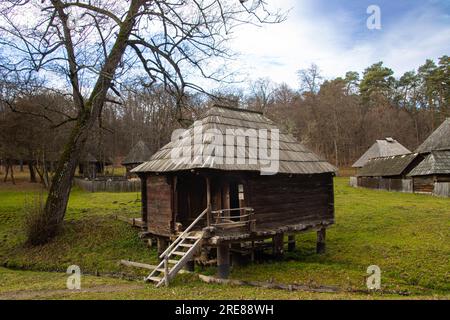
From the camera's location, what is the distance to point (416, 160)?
33.0 metres

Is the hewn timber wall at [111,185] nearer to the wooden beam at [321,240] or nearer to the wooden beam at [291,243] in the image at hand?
the wooden beam at [291,243]

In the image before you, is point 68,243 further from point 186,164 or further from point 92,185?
point 92,185

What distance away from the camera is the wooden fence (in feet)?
89.3

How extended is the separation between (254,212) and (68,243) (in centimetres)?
827

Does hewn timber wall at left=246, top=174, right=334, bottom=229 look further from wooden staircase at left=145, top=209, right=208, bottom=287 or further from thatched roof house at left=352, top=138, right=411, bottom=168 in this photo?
thatched roof house at left=352, top=138, right=411, bottom=168

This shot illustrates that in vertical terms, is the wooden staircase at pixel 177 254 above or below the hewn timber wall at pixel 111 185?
below

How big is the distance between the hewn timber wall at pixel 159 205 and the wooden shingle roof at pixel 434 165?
78.4ft

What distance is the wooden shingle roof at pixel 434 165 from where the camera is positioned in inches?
1118

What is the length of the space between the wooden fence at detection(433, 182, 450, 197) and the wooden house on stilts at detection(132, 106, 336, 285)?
17489mm

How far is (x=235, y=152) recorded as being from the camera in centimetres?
1124

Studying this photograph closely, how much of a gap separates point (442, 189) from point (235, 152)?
22.8 m

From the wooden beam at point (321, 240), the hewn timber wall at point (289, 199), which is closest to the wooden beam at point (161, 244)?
the hewn timber wall at point (289, 199)

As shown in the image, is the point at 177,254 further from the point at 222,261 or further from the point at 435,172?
the point at 435,172
